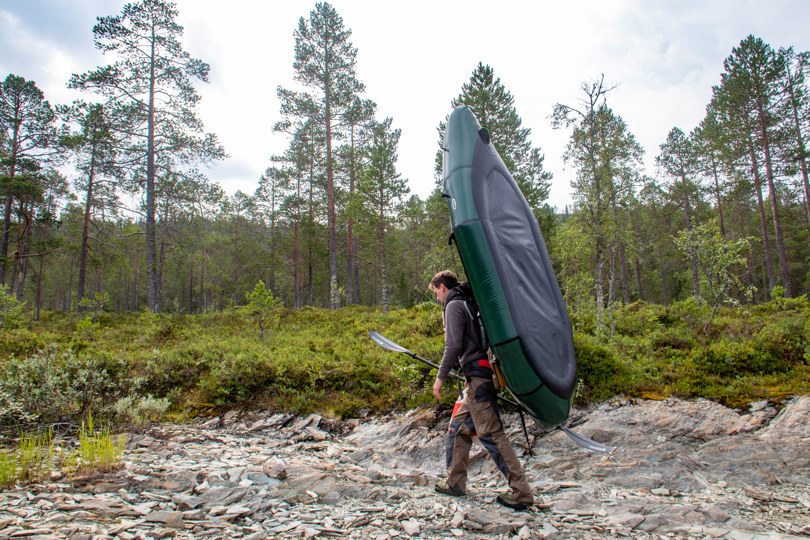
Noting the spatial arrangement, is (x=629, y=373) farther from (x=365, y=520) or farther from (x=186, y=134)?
(x=186, y=134)

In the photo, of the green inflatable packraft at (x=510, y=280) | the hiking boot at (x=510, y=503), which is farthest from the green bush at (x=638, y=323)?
the hiking boot at (x=510, y=503)

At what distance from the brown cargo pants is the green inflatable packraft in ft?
0.97

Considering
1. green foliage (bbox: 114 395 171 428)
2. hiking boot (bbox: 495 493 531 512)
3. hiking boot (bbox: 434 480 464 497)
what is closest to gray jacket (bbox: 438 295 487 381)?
hiking boot (bbox: 434 480 464 497)

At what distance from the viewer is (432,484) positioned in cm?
427

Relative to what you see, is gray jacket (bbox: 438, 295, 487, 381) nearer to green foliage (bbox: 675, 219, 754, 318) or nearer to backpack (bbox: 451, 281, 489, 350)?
backpack (bbox: 451, 281, 489, 350)

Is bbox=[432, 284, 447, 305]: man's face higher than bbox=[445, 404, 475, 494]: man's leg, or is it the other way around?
bbox=[432, 284, 447, 305]: man's face

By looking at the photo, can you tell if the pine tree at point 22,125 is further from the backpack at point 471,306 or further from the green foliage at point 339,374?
the backpack at point 471,306

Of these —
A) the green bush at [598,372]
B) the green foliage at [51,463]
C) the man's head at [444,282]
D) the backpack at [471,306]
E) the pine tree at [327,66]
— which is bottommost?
the green foliage at [51,463]

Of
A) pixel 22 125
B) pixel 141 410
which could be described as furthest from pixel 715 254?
pixel 22 125

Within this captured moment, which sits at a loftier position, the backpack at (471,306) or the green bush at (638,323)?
the backpack at (471,306)

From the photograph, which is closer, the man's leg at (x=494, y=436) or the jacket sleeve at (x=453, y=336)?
the man's leg at (x=494, y=436)

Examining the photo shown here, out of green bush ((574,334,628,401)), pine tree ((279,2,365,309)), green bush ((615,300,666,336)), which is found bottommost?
green bush ((574,334,628,401))

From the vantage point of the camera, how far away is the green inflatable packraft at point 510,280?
3857 mm

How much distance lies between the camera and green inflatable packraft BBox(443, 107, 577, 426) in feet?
12.7
